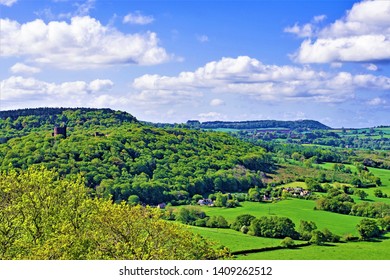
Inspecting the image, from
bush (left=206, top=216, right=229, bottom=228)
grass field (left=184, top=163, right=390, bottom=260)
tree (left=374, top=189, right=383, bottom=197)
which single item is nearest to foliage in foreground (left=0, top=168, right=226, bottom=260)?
grass field (left=184, top=163, right=390, bottom=260)

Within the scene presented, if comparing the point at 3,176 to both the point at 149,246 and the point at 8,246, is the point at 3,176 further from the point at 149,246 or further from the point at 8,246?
the point at 149,246

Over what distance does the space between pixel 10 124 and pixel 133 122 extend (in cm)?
2993

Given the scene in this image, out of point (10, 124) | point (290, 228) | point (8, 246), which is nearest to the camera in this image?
point (8, 246)

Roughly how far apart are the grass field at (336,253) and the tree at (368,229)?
2015mm

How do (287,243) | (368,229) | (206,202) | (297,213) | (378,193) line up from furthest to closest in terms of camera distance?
(378,193), (206,202), (297,213), (368,229), (287,243)

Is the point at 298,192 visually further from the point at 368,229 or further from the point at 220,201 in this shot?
the point at 368,229

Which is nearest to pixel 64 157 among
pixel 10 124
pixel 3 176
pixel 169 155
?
pixel 169 155

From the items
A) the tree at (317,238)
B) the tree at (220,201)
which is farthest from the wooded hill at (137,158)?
the tree at (317,238)

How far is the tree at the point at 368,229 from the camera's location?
51.4 metres

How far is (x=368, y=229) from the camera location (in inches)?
2031

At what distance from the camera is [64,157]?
259 feet

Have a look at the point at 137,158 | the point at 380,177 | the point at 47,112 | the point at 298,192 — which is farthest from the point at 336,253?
the point at 47,112

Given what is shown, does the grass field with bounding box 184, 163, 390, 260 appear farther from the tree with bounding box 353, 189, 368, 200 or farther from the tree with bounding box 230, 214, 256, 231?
the tree with bounding box 230, 214, 256, 231

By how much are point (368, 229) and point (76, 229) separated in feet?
136
